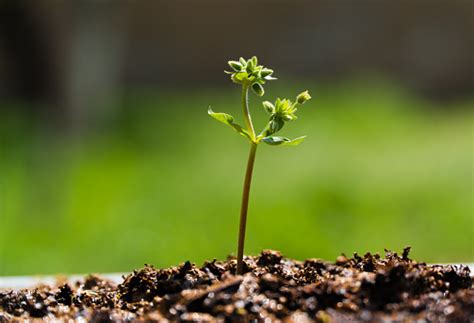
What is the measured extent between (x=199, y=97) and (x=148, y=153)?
173 centimetres

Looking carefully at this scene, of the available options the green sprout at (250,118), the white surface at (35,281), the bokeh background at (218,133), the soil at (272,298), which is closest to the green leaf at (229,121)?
the green sprout at (250,118)

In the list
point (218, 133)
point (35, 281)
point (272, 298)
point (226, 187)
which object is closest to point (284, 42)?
point (218, 133)

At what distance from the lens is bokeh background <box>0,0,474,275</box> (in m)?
3.49

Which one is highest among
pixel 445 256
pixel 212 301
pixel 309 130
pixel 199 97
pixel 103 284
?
pixel 199 97

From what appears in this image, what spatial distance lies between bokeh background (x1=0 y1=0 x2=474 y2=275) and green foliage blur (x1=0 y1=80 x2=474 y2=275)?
0.01m

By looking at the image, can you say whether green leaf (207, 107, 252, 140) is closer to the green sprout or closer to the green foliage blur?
the green sprout

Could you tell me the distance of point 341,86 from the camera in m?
6.24

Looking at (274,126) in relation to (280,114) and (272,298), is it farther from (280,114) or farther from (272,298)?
(272,298)

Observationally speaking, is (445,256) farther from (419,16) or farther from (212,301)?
(419,16)

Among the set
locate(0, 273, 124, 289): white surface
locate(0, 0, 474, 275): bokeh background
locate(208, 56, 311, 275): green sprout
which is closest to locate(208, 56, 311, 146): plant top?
locate(208, 56, 311, 275): green sprout

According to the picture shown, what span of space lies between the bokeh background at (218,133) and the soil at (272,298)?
86.5 inches

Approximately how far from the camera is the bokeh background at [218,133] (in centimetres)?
349

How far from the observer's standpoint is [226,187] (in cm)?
416

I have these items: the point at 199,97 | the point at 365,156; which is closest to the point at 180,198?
the point at 365,156
